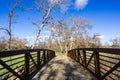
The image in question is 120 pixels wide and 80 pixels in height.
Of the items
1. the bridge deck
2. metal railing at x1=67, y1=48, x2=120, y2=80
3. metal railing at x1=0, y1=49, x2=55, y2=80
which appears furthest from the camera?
the bridge deck

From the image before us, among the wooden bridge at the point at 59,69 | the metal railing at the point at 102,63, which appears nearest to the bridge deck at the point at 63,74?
the wooden bridge at the point at 59,69

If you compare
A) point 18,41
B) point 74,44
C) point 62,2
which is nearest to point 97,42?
point 74,44

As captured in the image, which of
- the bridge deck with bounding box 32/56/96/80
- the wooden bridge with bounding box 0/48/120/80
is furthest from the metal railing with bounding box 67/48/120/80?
the bridge deck with bounding box 32/56/96/80

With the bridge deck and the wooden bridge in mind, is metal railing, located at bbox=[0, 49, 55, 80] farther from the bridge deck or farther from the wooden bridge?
the bridge deck

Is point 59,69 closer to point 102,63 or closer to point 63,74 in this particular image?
point 63,74

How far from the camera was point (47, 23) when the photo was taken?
22844 millimetres

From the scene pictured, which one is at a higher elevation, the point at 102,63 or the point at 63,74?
the point at 102,63

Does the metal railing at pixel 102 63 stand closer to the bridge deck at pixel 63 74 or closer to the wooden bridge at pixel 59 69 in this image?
the wooden bridge at pixel 59 69

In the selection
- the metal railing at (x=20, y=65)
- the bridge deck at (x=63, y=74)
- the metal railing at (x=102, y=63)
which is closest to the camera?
the metal railing at (x=20, y=65)

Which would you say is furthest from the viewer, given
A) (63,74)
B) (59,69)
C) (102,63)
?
(59,69)

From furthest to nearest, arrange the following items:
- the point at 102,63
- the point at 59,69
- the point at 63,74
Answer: the point at 59,69 → the point at 63,74 → the point at 102,63

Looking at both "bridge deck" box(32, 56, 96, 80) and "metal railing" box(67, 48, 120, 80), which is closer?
"metal railing" box(67, 48, 120, 80)

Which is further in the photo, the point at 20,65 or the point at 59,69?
the point at 59,69

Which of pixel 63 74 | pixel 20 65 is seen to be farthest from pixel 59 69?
pixel 20 65
